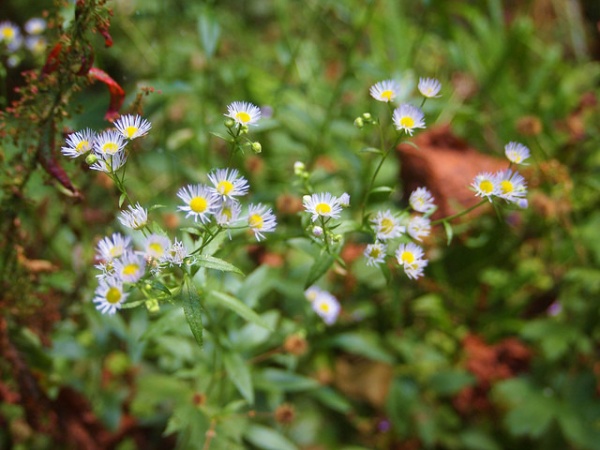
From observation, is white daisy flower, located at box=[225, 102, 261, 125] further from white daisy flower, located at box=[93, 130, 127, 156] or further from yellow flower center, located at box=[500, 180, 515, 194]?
yellow flower center, located at box=[500, 180, 515, 194]

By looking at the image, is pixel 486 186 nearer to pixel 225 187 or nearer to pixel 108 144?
pixel 225 187

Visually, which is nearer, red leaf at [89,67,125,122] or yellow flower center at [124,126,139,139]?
yellow flower center at [124,126,139,139]

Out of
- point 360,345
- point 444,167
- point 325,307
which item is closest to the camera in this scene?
point 325,307

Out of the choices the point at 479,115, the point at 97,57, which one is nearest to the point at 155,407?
the point at 97,57

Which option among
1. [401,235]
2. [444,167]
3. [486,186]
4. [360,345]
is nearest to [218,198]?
[401,235]

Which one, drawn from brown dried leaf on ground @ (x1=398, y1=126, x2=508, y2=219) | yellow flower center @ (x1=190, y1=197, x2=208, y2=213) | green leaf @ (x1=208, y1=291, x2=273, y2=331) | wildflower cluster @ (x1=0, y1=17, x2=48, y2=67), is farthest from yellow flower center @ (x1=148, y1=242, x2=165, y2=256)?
brown dried leaf on ground @ (x1=398, y1=126, x2=508, y2=219)

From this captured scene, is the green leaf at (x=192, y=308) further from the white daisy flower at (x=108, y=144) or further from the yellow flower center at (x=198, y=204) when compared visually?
the white daisy flower at (x=108, y=144)
